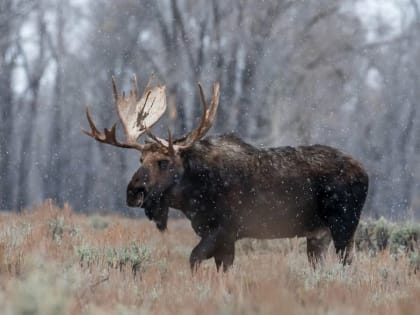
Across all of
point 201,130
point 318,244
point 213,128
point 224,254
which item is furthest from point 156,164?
point 213,128

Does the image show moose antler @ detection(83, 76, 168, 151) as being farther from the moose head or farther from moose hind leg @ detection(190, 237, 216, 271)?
moose hind leg @ detection(190, 237, 216, 271)

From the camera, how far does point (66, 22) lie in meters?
31.6

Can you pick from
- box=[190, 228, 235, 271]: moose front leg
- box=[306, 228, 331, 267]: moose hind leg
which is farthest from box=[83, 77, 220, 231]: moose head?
box=[306, 228, 331, 267]: moose hind leg

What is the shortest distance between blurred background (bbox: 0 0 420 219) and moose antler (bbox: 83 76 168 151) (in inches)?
398

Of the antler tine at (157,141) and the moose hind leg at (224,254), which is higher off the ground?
the antler tine at (157,141)

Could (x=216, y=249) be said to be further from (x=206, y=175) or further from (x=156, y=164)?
(x=156, y=164)

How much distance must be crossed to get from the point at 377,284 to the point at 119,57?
900 inches

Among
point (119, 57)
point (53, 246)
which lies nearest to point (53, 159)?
point (119, 57)

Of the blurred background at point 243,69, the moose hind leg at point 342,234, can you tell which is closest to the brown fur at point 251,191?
the moose hind leg at point 342,234

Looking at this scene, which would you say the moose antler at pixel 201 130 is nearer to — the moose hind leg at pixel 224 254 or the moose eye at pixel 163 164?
the moose eye at pixel 163 164

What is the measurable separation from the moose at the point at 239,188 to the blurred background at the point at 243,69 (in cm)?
987

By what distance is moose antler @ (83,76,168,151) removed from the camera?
8008mm

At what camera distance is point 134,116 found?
8578 millimetres

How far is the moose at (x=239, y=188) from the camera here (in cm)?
768
